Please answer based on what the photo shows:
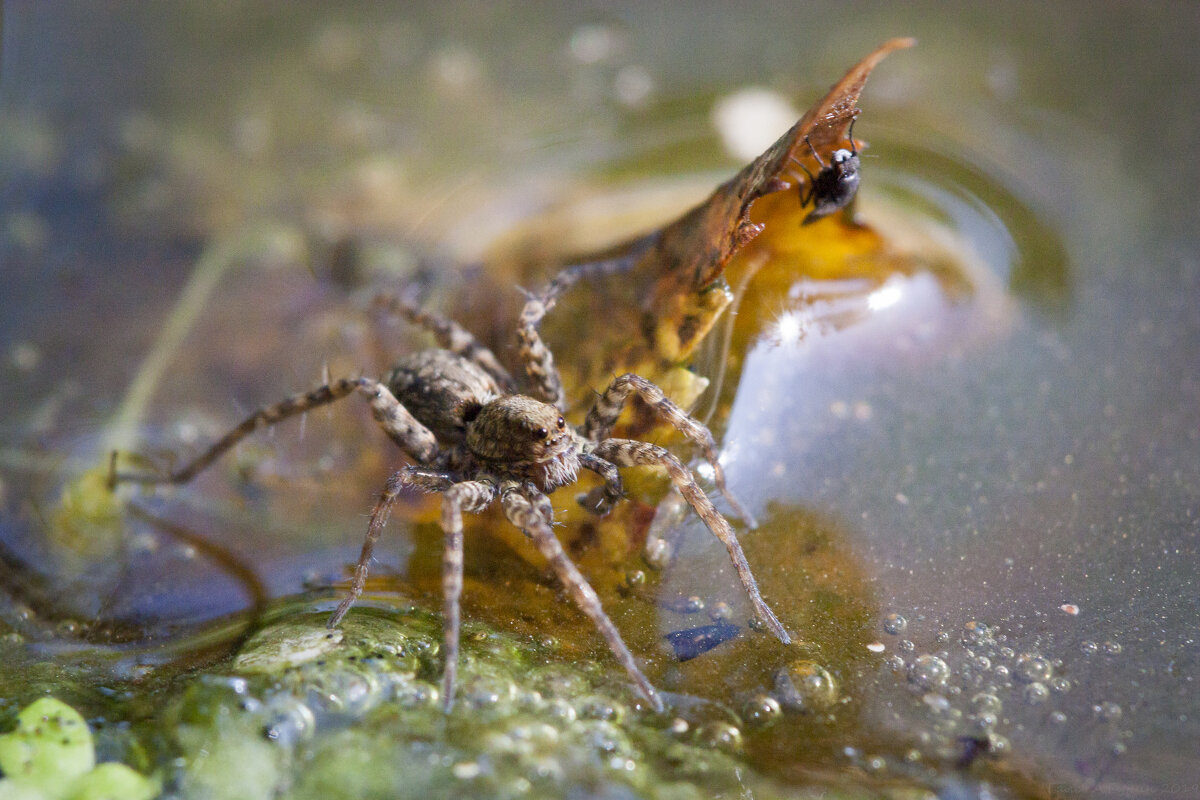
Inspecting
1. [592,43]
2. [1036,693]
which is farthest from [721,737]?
[592,43]

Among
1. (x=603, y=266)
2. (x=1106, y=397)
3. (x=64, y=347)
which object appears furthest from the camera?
(x=64, y=347)

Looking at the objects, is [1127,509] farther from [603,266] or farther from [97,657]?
[97,657]

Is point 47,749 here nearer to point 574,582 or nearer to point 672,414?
point 574,582

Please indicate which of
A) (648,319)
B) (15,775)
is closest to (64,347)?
(15,775)

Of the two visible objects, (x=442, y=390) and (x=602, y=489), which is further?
(x=442, y=390)

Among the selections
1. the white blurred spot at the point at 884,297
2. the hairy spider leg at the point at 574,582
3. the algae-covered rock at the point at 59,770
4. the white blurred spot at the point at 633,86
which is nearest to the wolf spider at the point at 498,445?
the hairy spider leg at the point at 574,582

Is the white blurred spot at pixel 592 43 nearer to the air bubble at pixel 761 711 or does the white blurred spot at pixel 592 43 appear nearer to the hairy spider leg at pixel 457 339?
the hairy spider leg at pixel 457 339
